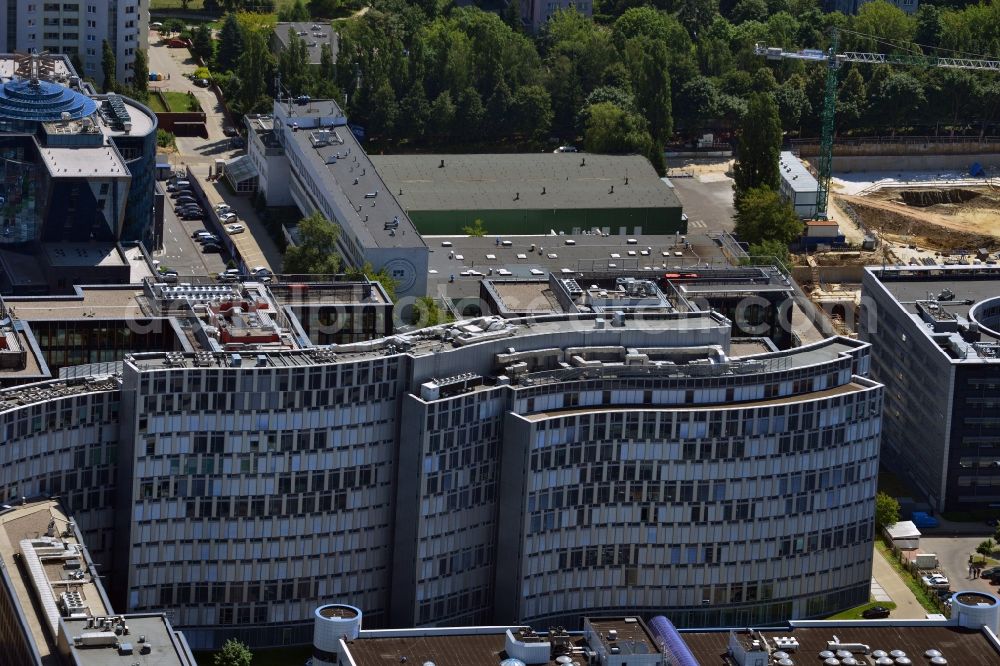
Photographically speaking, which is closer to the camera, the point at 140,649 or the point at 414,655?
the point at 140,649

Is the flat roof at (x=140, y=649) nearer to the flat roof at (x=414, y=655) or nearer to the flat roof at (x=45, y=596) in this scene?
the flat roof at (x=45, y=596)

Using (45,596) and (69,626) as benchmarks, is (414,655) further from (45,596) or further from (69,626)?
(45,596)

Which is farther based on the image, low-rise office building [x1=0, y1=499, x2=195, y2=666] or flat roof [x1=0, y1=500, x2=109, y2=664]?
flat roof [x1=0, y1=500, x2=109, y2=664]

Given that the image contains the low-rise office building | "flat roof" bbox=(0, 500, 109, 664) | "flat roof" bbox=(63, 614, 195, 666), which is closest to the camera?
"flat roof" bbox=(63, 614, 195, 666)

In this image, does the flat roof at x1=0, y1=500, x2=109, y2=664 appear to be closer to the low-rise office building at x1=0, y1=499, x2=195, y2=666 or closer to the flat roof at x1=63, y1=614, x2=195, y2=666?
the low-rise office building at x1=0, y1=499, x2=195, y2=666

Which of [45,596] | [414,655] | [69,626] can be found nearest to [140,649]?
[69,626]

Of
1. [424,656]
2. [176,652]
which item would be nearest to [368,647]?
[424,656]

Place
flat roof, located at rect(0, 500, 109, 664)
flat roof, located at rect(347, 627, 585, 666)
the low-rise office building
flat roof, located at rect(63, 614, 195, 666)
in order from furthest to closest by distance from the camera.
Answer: flat roof, located at rect(347, 627, 585, 666)
flat roof, located at rect(0, 500, 109, 664)
the low-rise office building
flat roof, located at rect(63, 614, 195, 666)

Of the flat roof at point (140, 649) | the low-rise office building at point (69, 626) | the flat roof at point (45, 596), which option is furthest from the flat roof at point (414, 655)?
the flat roof at point (45, 596)

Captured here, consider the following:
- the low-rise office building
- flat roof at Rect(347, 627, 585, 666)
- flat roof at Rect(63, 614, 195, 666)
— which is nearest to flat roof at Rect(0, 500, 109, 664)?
the low-rise office building

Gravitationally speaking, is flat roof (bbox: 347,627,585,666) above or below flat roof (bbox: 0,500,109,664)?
below

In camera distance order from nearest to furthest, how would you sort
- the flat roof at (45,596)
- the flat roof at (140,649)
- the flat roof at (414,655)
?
the flat roof at (140,649) < the flat roof at (45,596) < the flat roof at (414,655)

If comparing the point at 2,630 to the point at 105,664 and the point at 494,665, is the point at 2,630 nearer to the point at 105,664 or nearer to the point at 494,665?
the point at 105,664
